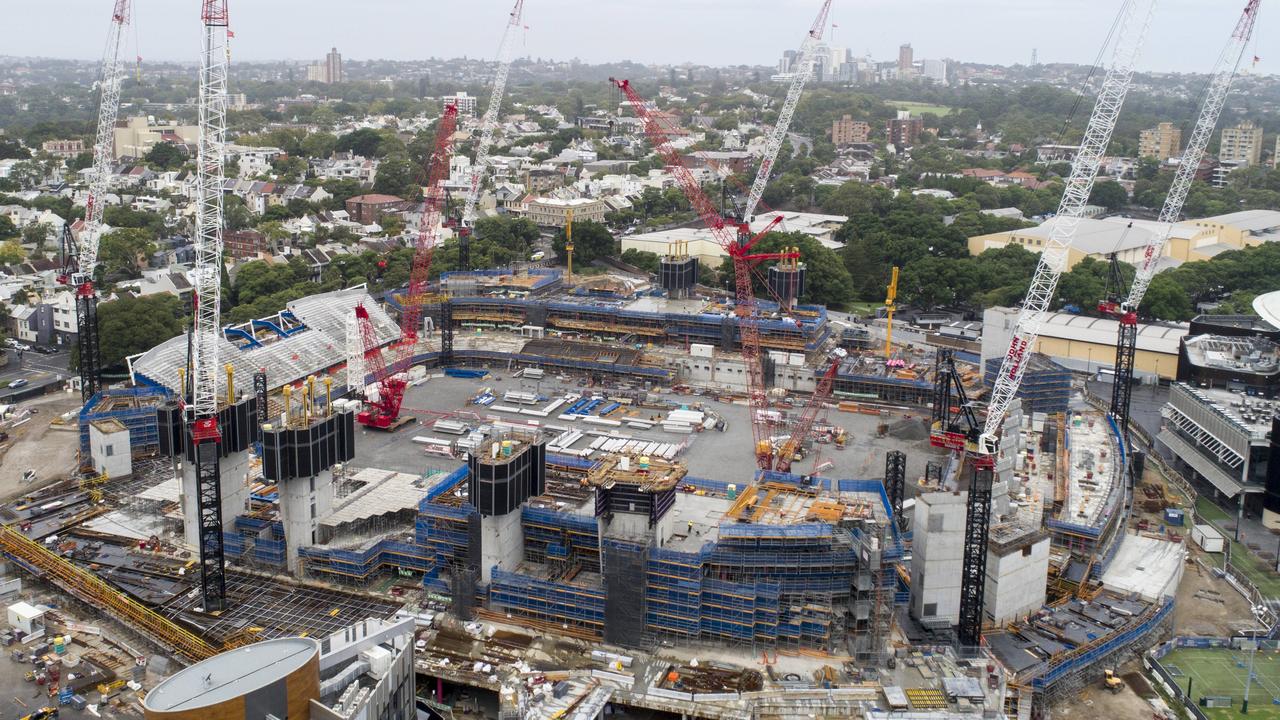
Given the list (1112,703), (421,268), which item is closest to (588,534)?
(1112,703)

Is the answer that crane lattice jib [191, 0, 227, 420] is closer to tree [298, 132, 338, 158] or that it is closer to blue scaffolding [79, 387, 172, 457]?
blue scaffolding [79, 387, 172, 457]

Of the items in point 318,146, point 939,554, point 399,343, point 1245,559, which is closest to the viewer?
point 939,554

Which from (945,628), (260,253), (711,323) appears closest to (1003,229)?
(711,323)

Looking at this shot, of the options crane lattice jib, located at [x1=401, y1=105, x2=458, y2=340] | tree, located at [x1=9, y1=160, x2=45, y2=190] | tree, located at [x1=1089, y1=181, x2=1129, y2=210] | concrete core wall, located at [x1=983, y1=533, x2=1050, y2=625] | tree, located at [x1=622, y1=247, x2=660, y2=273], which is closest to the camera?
concrete core wall, located at [x1=983, y1=533, x2=1050, y2=625]

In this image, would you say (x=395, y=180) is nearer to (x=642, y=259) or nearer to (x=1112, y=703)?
(x=642, y=259)

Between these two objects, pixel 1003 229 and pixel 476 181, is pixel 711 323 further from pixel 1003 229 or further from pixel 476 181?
pixel 1003 229

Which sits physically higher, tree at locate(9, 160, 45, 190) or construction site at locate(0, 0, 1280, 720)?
tree at locate(9, 160, 45, 190)

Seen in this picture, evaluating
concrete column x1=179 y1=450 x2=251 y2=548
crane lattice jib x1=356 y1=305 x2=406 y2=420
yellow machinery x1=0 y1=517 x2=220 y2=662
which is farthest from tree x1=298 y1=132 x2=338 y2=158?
concrete column x1=179 y1=450 x2=251 y2=548

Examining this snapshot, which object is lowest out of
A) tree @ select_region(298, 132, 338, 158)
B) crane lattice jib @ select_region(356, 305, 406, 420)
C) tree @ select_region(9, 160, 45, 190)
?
crane lattice jib @ select_region(356, 305, 406, 420)

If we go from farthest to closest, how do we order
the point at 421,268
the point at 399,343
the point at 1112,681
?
the point at 421,268
the point at 399,343
the point at 1112,681
